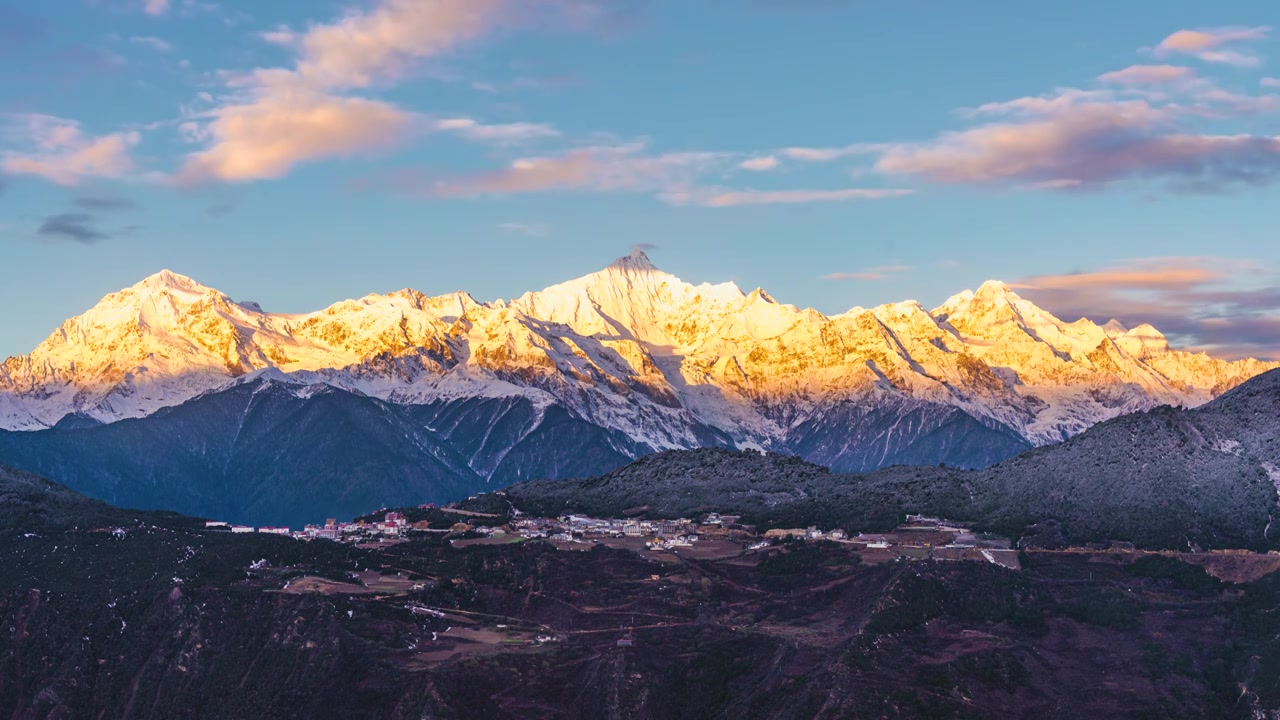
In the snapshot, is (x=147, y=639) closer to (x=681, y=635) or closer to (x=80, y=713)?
A: (x=80, y=713)

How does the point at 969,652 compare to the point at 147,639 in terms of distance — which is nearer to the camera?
the point at 969,652

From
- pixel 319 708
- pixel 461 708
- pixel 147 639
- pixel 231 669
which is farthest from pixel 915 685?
pixel 147 639

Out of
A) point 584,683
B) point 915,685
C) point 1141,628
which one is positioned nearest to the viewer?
point 915,685

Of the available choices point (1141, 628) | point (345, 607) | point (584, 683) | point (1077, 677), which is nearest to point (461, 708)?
point (584, 683)

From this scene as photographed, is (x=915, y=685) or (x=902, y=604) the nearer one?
(x=915, y=685)

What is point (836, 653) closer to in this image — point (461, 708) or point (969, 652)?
point (969, 652)

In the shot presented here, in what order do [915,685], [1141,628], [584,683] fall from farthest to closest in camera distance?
[1141,628] < [584,683] < [915,685]

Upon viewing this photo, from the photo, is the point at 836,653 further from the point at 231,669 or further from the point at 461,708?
the point at 231,669

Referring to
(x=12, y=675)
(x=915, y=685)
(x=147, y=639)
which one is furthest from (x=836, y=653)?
(x=12, y=675)
